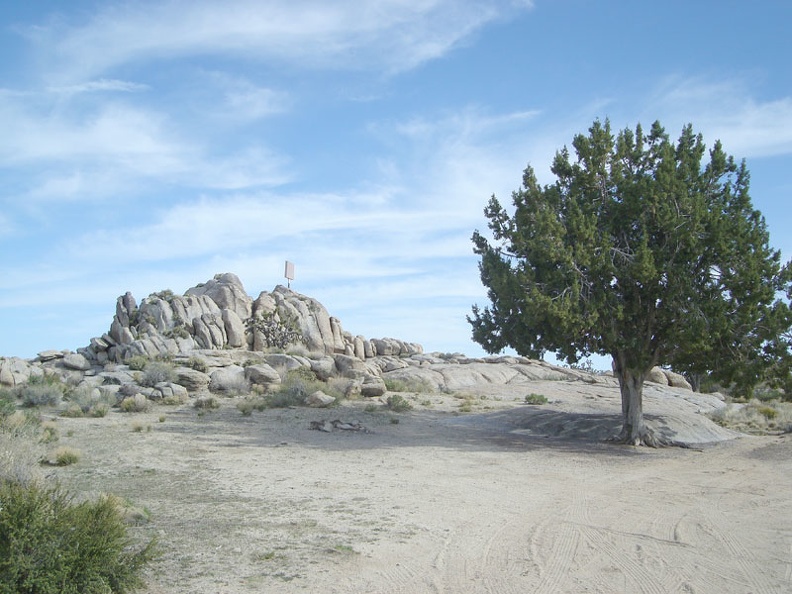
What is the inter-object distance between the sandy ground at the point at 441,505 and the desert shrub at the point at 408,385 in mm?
8974

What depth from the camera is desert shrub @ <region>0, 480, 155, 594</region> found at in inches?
260

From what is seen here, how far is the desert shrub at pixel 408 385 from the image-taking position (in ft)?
Result: 112

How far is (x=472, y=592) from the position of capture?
7.74 meters

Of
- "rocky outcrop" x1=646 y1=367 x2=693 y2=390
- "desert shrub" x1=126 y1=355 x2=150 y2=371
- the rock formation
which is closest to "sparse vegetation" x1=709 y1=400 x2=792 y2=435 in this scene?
the rock formation

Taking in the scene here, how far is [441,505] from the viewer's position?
1250cm

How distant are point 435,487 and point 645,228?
11264 millimetres

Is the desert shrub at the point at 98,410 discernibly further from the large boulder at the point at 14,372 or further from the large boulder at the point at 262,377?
the large boulder at the point at 14,372

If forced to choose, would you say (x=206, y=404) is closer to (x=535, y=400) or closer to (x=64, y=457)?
(x=64, y=457)

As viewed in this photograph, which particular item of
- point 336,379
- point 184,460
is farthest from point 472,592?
point 336,379

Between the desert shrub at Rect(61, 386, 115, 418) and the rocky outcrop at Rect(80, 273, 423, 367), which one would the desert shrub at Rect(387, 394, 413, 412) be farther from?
the rocky outcrop at Rect(80, 273, 423, 367)

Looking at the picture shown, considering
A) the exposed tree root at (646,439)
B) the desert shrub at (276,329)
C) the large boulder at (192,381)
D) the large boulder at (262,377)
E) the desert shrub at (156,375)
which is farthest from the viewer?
the desert shrub at (276,329)

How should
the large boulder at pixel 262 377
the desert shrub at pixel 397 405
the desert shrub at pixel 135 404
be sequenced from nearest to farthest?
the desert shrub at pixel 135 404
the desert shrub at pixel 397 405
the large boulder at pixel 262 377

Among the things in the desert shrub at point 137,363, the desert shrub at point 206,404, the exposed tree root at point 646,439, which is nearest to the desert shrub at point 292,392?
the desert shrub at point 206,404

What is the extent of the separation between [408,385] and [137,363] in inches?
555
